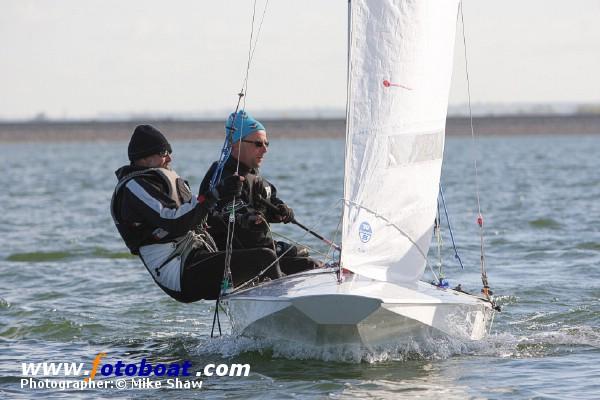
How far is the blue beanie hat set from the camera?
330 inches

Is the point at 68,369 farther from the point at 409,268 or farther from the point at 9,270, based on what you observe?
the point at 9,270

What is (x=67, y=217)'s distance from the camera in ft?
72.6

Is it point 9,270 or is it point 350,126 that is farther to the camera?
point 9,270

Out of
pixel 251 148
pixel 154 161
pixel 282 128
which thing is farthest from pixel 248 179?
pixel 282 128

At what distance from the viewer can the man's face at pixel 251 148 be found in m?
8.39

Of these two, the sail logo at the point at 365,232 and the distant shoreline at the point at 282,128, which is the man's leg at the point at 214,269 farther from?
the distant shoreline at the point at 282,128

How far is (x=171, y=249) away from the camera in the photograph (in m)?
8.13

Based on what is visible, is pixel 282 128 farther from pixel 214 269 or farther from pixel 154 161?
pixel 214 269

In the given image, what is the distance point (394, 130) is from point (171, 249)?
1743 millimetres

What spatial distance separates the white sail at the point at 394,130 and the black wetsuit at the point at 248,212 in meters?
1.01

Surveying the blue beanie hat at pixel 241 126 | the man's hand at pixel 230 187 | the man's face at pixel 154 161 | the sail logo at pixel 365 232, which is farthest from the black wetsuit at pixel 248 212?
the sail logo at pixel 365 232

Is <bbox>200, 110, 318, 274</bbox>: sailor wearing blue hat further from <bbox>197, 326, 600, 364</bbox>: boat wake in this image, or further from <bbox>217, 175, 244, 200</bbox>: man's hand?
<bbox>197, 326, 600, 364</bbox>: boat wake

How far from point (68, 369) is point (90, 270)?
6.02 metres

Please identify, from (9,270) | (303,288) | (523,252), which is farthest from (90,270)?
(303,288)
